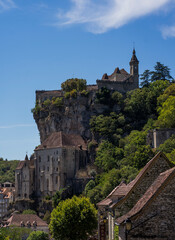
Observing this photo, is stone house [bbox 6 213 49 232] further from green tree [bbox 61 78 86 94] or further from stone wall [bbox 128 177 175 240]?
stone wall [bbox 128 177 175 240]

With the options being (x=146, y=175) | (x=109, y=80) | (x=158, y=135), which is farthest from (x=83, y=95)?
(x=146, y=175)

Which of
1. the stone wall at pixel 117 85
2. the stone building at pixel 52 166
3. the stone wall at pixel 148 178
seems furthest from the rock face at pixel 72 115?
the stone wall at pixel 148 178

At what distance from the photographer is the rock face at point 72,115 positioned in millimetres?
129625

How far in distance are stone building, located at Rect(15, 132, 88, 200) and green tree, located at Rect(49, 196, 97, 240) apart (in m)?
58.0

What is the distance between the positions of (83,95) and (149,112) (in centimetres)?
1925

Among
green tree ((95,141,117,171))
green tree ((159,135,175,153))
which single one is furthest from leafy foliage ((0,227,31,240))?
green tree ((159,135,175,153))

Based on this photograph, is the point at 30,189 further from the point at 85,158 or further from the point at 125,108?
the point at 125,108

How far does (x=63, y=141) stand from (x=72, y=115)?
11891 millimetres

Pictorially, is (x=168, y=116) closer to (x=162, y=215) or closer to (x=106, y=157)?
(x=106, y=157)

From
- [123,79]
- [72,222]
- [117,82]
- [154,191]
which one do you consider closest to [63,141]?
[117,82]

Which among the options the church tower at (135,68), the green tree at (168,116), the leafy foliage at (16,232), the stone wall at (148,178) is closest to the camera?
the stone wall at (148,178)

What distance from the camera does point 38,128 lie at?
145250 millimetres

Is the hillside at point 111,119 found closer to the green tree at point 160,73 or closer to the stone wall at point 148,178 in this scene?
the green tree at point 160,73

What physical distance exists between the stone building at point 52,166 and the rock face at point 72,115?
464 cm
